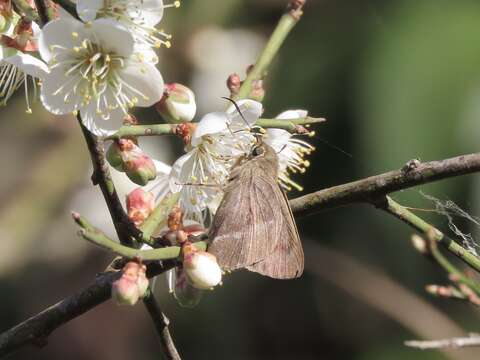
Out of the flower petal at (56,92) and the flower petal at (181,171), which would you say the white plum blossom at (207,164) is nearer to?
the flower petal at (181,171)

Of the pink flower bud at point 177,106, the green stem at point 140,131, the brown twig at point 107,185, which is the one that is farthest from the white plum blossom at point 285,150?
the brown twig at point 107,185

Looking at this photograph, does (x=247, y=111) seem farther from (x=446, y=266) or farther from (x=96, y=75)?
(x=446, y=266)

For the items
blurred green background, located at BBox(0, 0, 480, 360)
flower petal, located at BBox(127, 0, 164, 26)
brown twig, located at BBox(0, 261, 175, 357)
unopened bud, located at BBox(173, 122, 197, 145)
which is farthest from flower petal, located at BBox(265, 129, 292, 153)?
blurred green background, located at BBox(0, 0, 480, 360)

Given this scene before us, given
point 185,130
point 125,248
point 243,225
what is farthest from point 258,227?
point 125,248

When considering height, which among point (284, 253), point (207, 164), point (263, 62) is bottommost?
point (284, 253)

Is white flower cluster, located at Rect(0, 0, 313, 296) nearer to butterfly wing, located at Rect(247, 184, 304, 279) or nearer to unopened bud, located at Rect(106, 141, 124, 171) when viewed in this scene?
unopened bud, located at Rect(106, 141, 124, 171)

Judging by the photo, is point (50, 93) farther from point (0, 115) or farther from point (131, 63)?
point (0, 115)
